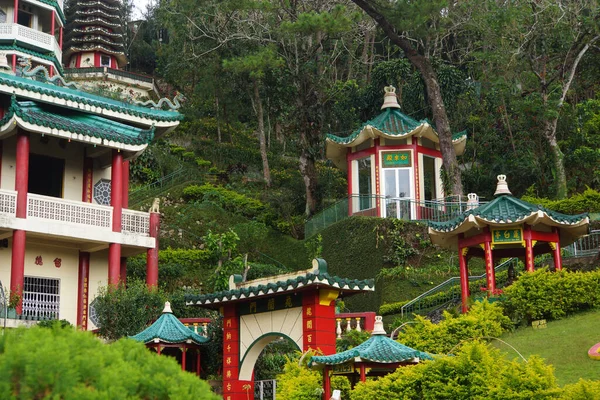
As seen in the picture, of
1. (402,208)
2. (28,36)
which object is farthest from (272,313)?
(28,36)

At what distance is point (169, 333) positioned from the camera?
19.7 meters

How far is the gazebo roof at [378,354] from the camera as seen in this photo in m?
14.7

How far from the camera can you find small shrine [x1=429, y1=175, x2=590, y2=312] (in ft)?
74.1

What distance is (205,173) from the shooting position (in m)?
41.2

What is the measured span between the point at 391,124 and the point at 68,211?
12787 millimetres

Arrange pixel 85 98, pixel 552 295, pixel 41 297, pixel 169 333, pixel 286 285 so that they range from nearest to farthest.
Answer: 1. pixel 286 285
2. pixel 169 333
3. pixel 552 295
4. pixel 41 297
5. pixel 85 98

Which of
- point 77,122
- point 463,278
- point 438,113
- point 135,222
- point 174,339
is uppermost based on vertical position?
point 438,113

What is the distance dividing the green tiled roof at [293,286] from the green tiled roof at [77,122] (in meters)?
7.48

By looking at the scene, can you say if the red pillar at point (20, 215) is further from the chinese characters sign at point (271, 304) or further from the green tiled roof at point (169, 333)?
the chinese characters sign at point (271, 304)

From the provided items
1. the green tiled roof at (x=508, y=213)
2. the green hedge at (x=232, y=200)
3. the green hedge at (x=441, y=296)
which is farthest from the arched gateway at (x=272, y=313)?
the green hedge at (x=232, y=200)

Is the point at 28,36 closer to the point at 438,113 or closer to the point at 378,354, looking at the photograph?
the point at 438,113

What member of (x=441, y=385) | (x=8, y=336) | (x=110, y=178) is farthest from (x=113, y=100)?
(x=8, y=336)


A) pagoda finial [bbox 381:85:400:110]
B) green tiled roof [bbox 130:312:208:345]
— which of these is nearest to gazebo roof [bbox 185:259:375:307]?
green tiled roof [bbox 130:312:208:345]

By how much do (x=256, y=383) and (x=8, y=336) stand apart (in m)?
11.6
